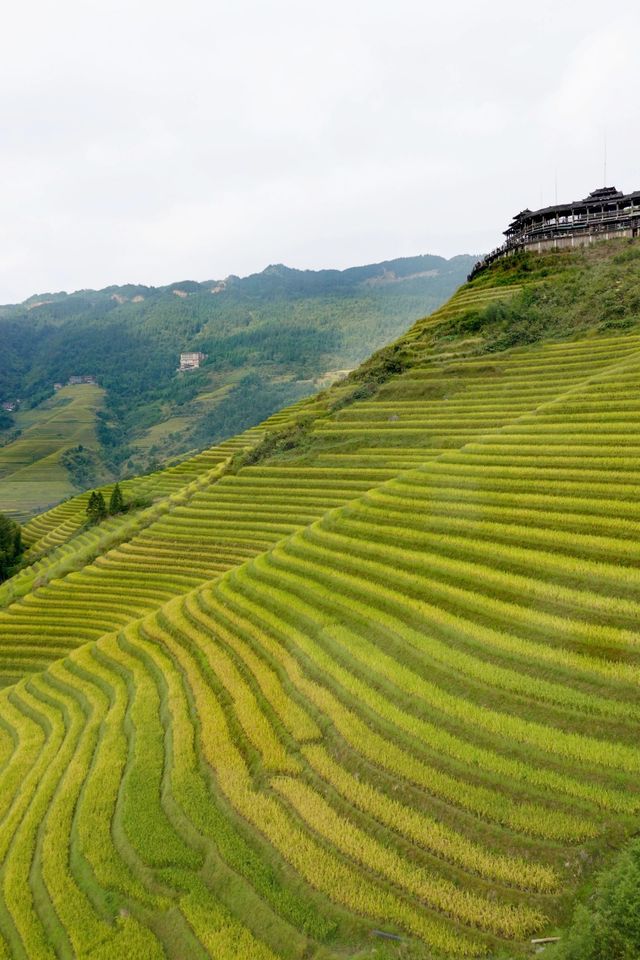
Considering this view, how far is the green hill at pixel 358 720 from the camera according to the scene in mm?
9133

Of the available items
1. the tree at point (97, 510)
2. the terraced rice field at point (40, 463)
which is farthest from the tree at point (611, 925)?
the terraced rice field at point (40, 463)

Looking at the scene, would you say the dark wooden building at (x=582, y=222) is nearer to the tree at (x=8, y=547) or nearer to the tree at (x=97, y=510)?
the tree at (x=97, y=510)

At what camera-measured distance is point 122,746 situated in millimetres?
14648

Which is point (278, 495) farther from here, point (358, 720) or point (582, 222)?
point (582, 222)

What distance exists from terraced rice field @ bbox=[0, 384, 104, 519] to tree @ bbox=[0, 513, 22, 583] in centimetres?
5023

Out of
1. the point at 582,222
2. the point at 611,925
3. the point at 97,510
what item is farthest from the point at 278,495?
the point at 582,222

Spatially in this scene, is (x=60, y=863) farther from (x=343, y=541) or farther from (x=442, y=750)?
(x=343, y=541)

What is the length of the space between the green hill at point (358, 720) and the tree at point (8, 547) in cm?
3205

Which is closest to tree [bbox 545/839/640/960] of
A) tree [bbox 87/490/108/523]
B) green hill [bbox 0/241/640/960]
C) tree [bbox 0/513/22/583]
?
green hill [bbox 0/241/640/960]

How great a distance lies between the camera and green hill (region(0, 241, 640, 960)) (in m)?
9.13

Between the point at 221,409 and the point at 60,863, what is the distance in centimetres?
18160

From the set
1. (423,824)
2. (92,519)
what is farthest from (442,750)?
(92,519)

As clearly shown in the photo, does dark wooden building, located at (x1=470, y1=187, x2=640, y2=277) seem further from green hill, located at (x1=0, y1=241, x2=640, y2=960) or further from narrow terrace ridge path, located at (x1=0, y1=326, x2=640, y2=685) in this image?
green hill, located at (x1=0, y1=241, x2=640, y2=960)

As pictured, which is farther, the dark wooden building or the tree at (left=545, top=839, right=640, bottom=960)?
the dark wooden building
